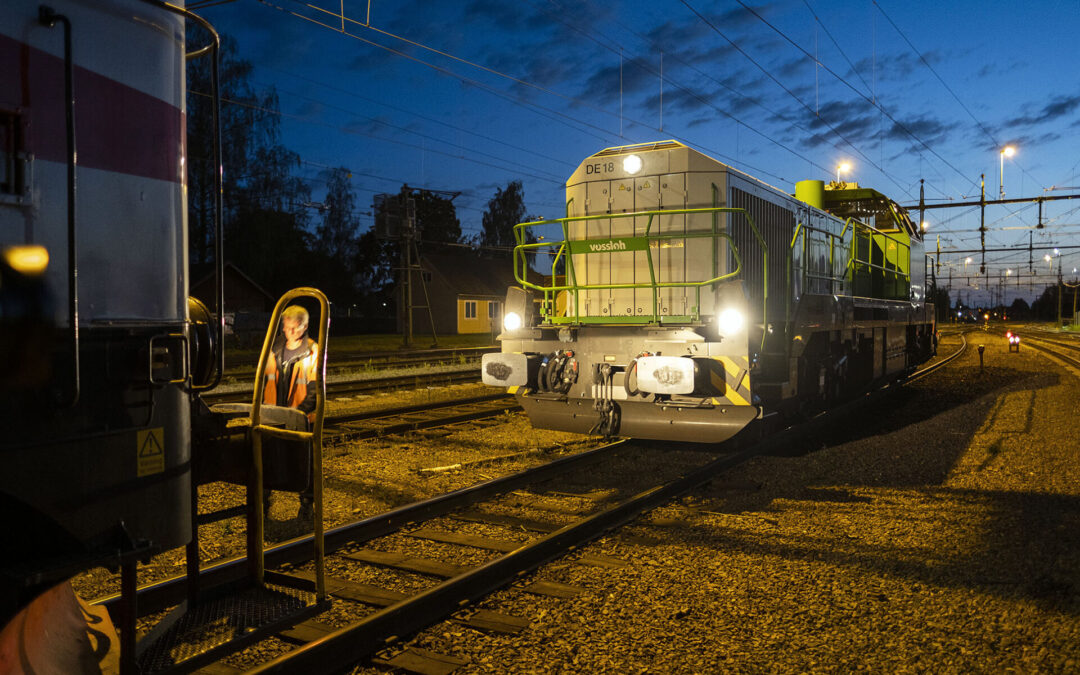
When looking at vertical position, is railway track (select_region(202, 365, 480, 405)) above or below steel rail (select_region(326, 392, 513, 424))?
above

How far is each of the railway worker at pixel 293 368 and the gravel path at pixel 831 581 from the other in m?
1.74

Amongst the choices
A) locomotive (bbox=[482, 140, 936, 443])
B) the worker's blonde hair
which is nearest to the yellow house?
locomotive (bbox=[482, 140, 936, 443])

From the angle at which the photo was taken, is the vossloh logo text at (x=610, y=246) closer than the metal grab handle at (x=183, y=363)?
No

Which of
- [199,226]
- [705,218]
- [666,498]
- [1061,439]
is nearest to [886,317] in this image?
[1061,439]

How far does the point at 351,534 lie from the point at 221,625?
2.11 metres

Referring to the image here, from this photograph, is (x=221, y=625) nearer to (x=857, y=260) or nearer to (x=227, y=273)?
(x=857, y=260)

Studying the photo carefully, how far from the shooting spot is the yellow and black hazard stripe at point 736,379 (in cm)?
712

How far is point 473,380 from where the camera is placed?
17.0m

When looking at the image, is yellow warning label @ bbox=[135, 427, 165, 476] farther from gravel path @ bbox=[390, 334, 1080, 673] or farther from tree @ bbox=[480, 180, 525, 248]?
tree @ bbox=[480, 180, 525, 248]

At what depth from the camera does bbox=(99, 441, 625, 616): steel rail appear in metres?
3.83

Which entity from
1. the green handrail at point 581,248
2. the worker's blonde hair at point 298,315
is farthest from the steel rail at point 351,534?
the green handrail at point 581,248

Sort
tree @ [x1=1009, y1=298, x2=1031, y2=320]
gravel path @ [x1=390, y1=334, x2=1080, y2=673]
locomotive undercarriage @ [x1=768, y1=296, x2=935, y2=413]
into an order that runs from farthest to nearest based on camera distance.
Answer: tree @ [x1=1009, y1=298, x2=1031, y2=320]
locomotive undercarriage @ [x1=768, y1=296, x2=935, y2=413]
gravel path @ [x1=390, y1=334, x2=1080, y2=673]

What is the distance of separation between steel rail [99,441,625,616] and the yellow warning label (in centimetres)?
65

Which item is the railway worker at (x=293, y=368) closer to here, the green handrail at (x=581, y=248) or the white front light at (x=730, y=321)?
the green handrail at (x=581, y=248)
